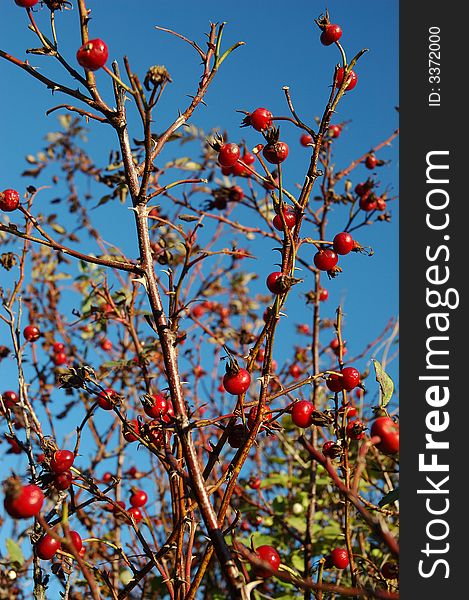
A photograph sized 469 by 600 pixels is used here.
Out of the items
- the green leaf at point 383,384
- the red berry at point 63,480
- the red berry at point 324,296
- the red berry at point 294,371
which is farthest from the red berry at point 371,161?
the red berry at point 63,480

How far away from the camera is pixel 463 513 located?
1.23 m

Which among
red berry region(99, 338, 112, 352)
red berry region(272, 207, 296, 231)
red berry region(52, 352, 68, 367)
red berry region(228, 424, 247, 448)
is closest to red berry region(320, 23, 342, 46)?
red berry region(272, 207, 296, 231)

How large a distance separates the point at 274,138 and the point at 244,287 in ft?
9.73

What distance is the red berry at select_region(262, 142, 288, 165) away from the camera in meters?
1.44

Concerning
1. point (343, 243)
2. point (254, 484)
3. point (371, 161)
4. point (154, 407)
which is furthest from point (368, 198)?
point (154, 407)

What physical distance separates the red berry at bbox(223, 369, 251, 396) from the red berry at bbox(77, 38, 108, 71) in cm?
75

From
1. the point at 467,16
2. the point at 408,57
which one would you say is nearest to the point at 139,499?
the point at 408,57

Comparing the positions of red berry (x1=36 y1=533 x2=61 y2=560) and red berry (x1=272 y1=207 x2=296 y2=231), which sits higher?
red berry (x1=272 y1=207 x2=296 y2=231)

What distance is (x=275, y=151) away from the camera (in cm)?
144

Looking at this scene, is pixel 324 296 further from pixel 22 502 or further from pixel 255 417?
pixel 22 502

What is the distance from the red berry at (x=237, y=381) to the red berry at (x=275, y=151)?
1.74 feet

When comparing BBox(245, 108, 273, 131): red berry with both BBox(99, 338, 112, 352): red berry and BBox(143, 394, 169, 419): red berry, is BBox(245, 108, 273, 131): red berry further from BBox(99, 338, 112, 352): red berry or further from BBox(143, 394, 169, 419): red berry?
BBox(99, 338, 112, 352): red berry

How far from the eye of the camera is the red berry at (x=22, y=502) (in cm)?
98

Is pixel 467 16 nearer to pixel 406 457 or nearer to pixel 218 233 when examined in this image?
pixel 406 457
